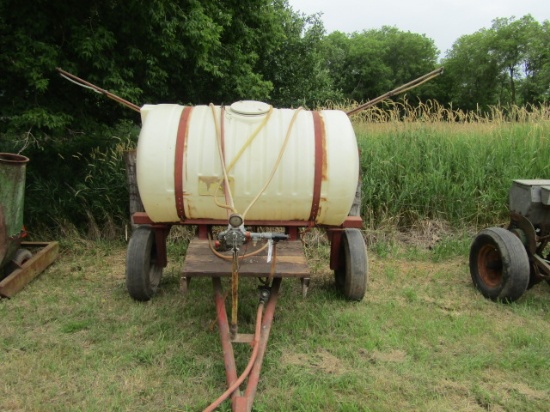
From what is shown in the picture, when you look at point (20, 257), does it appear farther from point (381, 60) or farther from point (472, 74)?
point (381, 60)

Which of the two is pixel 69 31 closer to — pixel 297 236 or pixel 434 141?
pixel 297 236

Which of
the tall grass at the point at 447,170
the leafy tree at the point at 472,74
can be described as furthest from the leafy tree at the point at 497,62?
the tall grass at the point at 447,170

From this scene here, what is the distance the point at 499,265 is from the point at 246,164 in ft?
8.05

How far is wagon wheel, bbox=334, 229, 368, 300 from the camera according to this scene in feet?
13.0

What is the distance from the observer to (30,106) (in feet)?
16.7

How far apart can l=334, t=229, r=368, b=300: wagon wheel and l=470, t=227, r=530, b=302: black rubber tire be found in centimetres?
110

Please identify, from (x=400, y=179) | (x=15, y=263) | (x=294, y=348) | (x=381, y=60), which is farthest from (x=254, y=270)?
(x=381, y=60)

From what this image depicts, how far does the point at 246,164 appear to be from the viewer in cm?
341

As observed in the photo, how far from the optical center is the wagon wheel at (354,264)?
395 centimetres

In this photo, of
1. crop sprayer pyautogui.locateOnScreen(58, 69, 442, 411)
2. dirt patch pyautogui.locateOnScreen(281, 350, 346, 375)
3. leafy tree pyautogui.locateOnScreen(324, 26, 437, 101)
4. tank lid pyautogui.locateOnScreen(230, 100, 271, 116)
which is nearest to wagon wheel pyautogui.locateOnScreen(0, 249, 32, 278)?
crop sprayer pyautogui.locateOnScreen(58, 69, 442, 411)

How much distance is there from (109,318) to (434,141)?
14.6ft

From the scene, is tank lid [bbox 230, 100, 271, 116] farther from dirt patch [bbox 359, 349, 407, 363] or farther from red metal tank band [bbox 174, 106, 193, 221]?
dirt patch [bbox 359, 349, 407, 363]

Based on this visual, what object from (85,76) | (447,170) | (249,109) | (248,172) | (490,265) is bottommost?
(490,265)

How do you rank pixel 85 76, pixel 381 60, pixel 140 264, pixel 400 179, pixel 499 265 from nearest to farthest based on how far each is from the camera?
pixel 140 264 → pixel 499 265 → pixel 85 76 → pixel 400 179 → pixel 381 60
